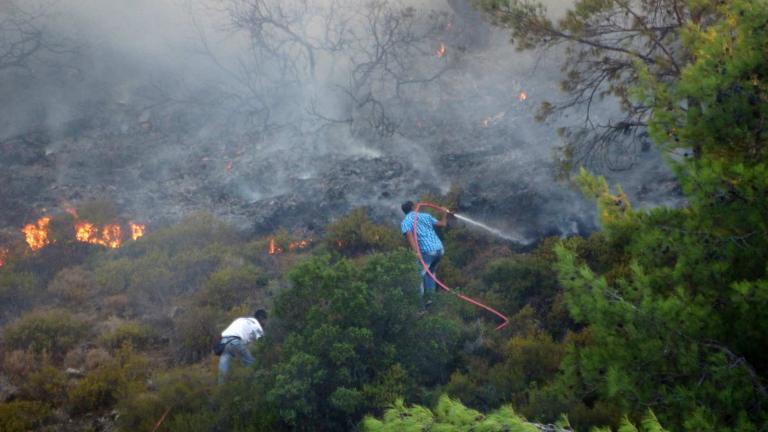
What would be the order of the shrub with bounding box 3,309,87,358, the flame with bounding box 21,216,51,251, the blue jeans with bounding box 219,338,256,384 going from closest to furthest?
1. the blue jeans with bounding box 219,338,256,384
2. the shrub with bounding box 3,309,87,358
3. the flame with bounding box 21,216,51,251

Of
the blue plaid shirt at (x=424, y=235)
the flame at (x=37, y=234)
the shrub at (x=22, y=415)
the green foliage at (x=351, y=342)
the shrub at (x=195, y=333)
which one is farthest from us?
the flame at (x=37, y=234)

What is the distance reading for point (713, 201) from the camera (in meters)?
4.41

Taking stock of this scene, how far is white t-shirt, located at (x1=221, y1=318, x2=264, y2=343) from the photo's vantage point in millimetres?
8203

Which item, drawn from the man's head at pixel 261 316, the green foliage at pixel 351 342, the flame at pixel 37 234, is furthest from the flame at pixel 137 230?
the green foliage at pixel 351 342

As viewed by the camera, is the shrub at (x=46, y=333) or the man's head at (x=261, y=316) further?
the shrub at (x=46, y=333)

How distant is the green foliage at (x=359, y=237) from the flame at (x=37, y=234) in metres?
6.11

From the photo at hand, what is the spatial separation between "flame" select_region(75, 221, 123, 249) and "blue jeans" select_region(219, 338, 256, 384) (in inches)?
299

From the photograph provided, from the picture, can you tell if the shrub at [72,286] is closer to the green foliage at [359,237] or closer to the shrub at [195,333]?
the shrub at [195,333]

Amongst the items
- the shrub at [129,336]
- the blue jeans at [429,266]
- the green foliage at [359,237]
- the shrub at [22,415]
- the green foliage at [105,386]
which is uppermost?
the green foliage at [359,237]

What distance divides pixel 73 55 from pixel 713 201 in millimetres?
25482

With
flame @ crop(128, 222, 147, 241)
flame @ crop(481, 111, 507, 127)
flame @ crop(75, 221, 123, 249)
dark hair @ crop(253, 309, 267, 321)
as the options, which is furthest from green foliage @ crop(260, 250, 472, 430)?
flame @ crop(481, 111, 507, 127)

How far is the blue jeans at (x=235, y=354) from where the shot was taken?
809cm

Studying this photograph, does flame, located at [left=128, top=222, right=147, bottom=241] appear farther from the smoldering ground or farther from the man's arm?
the man's arm

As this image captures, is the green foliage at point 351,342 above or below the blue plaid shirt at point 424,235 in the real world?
below
